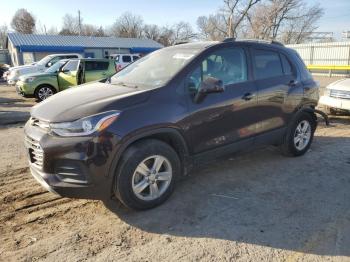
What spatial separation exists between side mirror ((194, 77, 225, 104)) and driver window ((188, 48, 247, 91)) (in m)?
0.09

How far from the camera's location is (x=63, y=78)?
12.9 meters

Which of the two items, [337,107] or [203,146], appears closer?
[203,146]

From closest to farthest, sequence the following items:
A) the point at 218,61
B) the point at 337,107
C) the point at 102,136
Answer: the point at 102,136 → the point at 218,61 → the point at 337,107

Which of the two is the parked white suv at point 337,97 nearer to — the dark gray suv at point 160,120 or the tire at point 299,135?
the tire at point 299,135

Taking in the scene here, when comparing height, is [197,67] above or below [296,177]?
above

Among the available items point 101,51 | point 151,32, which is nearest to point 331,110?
point 101,51

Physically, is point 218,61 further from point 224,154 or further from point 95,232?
point 95,232

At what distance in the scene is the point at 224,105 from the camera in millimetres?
4352

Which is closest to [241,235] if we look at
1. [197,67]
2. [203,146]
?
[203,146]

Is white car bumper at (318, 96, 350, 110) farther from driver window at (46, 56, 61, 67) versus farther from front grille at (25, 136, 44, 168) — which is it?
driver window at (46, 56, 61, 67)

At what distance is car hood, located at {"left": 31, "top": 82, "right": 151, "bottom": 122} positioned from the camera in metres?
3.49

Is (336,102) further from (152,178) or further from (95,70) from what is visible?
(95,70)

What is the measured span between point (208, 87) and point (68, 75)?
994cm

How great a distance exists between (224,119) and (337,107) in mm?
5364
